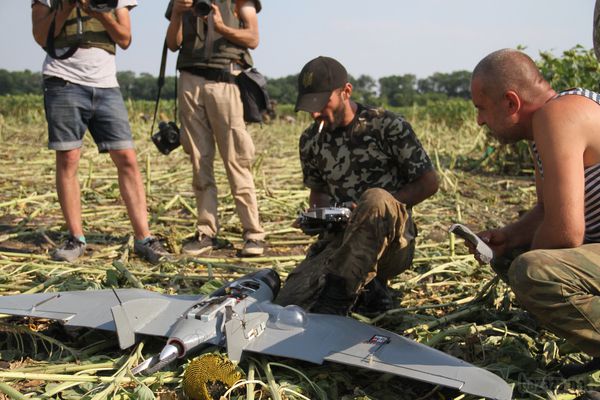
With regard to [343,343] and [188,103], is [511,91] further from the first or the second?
[188,103]

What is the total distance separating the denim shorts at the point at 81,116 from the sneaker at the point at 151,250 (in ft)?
2.38

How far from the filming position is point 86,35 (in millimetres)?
4406

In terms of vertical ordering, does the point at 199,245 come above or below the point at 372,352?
below

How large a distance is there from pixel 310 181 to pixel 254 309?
49.7 inches

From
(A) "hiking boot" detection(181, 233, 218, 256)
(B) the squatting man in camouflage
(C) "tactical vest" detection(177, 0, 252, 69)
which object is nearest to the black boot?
(B) the squatting man in camouflage

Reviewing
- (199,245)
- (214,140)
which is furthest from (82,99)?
(199,245)

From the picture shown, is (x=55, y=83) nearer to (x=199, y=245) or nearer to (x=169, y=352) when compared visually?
(x=199, y=245)

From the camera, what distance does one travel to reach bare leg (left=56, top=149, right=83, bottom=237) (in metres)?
4.38

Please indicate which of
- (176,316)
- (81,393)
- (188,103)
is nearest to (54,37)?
(188,103)

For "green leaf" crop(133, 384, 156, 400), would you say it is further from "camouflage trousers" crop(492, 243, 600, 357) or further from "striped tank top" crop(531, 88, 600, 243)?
"striped tank top" crop(531, 88, 600, 243)

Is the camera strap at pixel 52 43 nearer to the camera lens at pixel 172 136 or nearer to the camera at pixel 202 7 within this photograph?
the camera at pixel 202 7

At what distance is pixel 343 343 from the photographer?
96.5 inches

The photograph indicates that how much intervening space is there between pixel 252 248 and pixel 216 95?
1.23m

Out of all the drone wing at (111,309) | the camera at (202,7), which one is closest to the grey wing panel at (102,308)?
the drone wing at (111,309)
